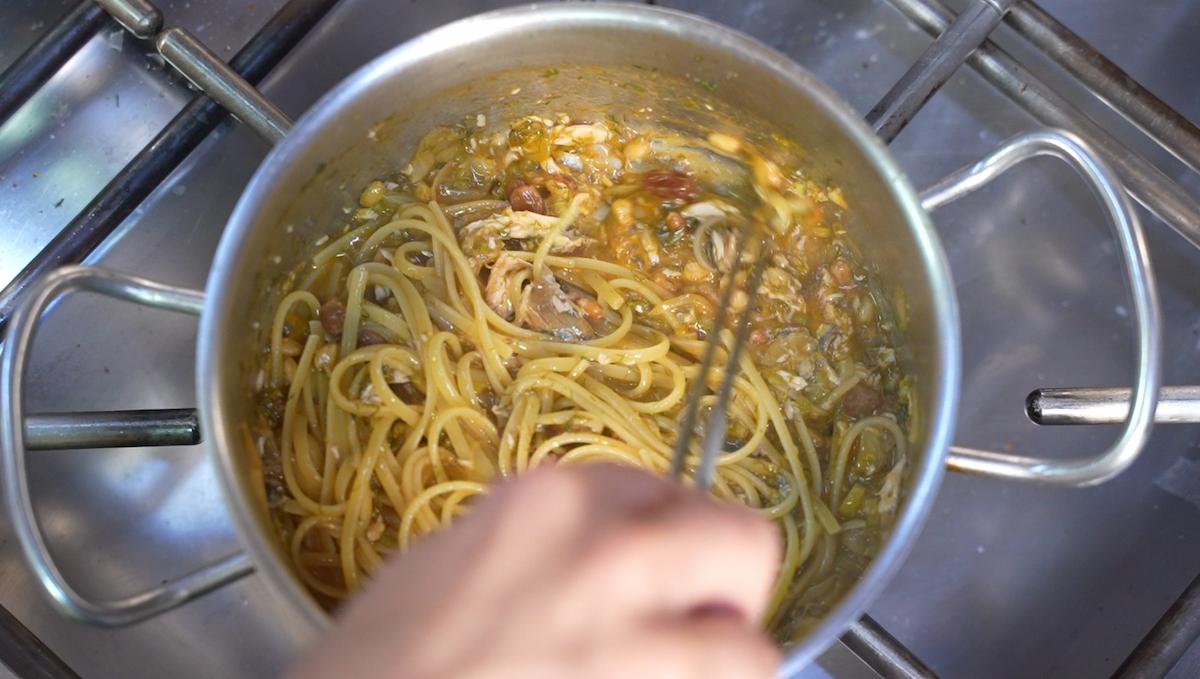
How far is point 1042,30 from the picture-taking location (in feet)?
3.94

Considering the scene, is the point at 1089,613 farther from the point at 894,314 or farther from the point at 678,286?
the point at 678,286

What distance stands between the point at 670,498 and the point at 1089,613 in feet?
2.92

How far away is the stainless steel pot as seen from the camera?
81cm

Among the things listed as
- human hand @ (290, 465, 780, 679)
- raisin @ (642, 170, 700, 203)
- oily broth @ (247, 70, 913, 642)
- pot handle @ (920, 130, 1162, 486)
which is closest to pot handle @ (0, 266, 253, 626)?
oily broth @ (247, 70, 913, 642)

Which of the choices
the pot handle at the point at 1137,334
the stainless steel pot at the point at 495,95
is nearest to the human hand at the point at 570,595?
the stainless steel pot at the point at 495,95

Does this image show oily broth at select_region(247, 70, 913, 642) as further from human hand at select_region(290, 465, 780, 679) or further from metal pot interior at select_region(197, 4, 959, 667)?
human hand at select_region(290, 465, 780, 679)

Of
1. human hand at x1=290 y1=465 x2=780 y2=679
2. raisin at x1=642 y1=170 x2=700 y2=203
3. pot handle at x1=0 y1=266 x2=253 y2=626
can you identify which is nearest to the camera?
human hand at x1=290 y1=465 x2=780 y2=679

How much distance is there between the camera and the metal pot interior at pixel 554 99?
82 centimetres

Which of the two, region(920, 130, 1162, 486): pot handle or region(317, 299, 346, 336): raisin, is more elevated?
Result: region(920, 130, 1162, 486): pot handle

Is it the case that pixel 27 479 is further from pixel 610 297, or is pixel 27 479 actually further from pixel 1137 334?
pixel 1137 334

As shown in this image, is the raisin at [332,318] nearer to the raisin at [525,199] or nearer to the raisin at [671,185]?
the raisin at [525,199]

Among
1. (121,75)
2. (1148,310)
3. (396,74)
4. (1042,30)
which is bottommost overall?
(121,75)

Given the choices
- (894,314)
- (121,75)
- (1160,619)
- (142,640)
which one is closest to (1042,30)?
(894,314)

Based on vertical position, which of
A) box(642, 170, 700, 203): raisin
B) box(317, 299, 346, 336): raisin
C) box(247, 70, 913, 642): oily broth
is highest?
box(642, 170, 700, 203): raisin
